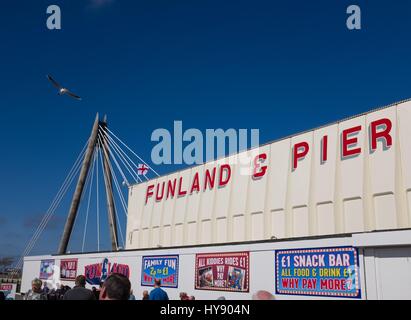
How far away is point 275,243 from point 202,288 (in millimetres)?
3725

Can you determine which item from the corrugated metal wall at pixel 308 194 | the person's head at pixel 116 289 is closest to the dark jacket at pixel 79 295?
the person's head at pixel 116 289

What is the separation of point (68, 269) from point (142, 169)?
9.30 metres

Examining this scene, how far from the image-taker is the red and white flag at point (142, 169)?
98.6 feet

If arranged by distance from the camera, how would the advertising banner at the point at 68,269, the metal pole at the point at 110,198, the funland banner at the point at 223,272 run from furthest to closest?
the metal pole at the point at 110,198
the advertising banner at the point at 68,269
the funland banner at the point at 223,272

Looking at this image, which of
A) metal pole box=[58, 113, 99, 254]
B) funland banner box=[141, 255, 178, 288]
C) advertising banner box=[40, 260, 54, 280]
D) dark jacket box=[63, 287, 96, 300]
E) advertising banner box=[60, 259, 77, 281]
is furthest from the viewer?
metal pole box=[58, 113, 99, 254]

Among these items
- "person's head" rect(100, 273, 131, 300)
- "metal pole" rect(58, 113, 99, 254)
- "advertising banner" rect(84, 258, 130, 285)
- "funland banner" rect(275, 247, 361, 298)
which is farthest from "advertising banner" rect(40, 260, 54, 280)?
"person's head" rect(100, 273, 131, 300)

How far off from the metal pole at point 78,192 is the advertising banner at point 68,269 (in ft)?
14.5

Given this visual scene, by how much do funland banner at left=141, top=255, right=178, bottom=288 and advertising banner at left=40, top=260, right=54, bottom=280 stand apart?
1012 centimetres

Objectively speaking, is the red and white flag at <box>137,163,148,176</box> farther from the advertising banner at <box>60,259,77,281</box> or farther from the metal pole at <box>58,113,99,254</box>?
the advertising banner at <box>60,259,77,281</box>

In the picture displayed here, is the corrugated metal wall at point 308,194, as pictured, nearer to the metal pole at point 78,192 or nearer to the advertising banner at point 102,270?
the advertising banner at point 102,270

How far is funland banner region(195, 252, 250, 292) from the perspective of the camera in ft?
43.5

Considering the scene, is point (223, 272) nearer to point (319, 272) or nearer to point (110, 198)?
point (319, 272)

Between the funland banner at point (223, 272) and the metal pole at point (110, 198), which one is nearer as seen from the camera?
the funland banner at point (223, 272)
